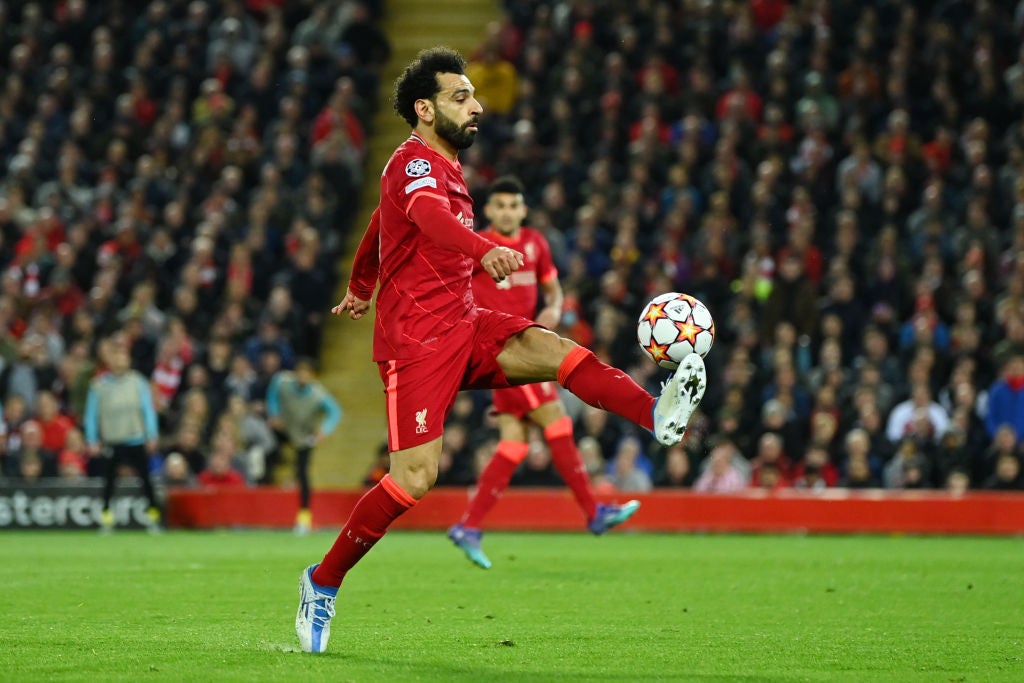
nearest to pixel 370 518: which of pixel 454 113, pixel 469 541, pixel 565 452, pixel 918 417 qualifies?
pixel 454 113

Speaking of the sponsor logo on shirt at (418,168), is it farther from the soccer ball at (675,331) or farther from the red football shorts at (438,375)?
the soccer ball at (675,331)

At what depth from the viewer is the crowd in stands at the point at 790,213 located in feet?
55.2

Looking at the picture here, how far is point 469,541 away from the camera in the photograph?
1127cm

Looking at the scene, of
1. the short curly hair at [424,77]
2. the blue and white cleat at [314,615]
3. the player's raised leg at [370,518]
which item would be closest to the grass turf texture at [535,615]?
the blue and white cleat at [314,615]

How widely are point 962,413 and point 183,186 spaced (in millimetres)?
10516

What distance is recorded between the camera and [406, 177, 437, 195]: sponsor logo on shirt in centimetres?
680

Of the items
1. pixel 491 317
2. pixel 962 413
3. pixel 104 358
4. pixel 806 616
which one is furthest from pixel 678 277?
pixel 491 317

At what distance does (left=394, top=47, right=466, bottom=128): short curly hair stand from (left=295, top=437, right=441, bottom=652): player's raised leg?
4.96ft

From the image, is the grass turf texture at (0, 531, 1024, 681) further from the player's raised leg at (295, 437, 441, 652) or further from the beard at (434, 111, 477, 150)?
the beard at (434, 111, 477, 150)

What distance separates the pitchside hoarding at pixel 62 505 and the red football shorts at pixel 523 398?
6.83 metres

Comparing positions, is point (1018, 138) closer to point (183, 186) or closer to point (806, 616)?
point (183, 186)

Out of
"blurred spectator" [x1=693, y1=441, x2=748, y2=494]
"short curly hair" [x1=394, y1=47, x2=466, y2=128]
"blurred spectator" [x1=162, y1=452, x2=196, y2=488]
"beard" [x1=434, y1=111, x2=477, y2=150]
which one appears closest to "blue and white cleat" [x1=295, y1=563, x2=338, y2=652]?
"beard" [x1=434, y1=111, x2=477, y2=150]

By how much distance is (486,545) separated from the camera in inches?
559

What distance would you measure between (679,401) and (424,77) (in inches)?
74.7
